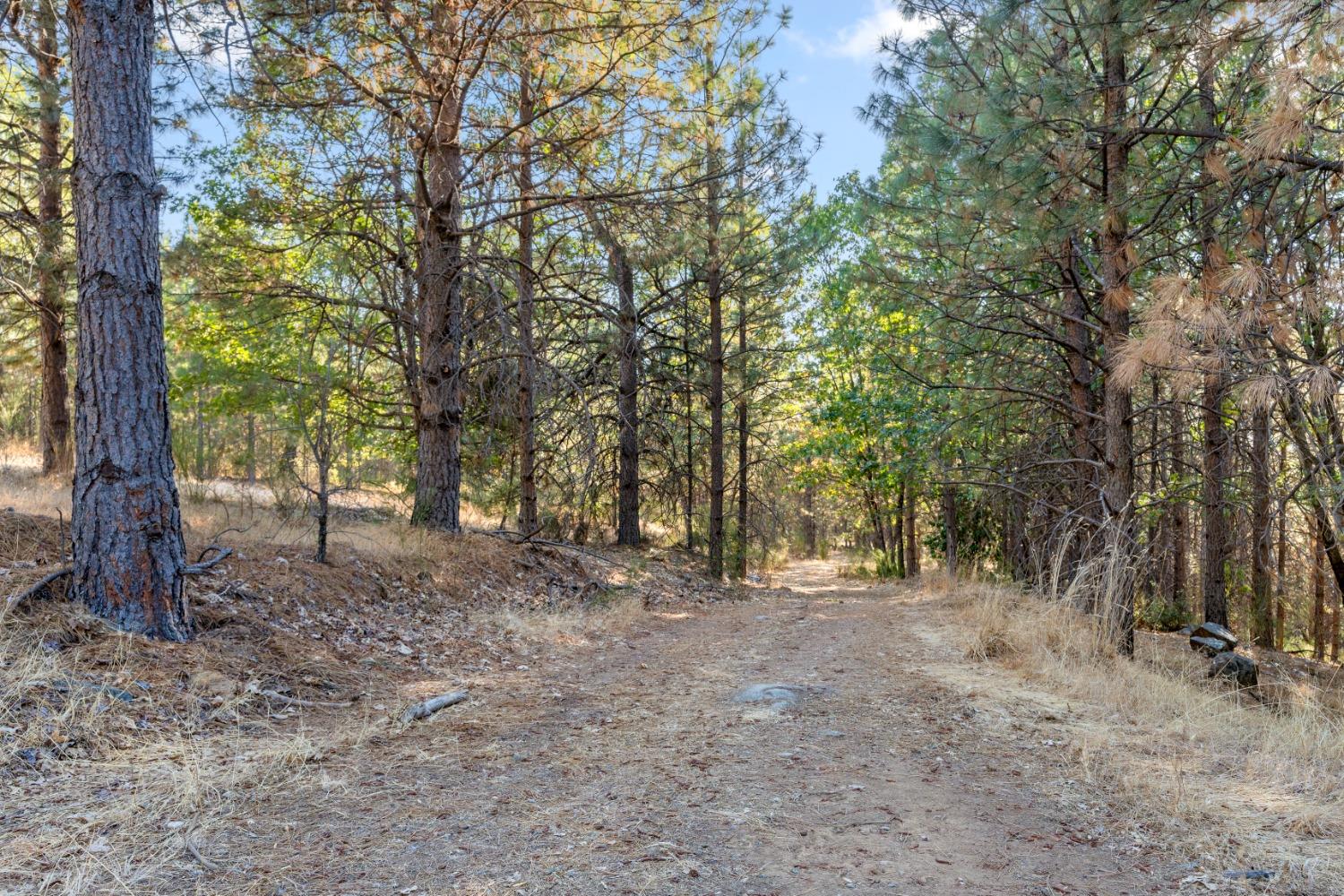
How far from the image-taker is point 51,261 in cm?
1003

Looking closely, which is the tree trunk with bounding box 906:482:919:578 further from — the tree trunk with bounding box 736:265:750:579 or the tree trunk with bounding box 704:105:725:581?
the tree trunk with bounding box 704:105:725:581

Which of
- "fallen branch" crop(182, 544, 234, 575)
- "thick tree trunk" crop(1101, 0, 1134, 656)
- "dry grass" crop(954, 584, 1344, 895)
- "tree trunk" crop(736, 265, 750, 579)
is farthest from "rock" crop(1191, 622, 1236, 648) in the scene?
"fallen branch" crop(182, 544, 234, 575)

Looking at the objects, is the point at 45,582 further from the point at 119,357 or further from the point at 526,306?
the point at 526,306

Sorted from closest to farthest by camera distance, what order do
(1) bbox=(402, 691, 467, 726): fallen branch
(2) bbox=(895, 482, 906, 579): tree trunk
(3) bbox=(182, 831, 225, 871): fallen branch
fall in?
(3) bbox=(182, 831, 225, 871): fallen branch
(1) bbox=(402, 691, 467, 726): fallen branch
(2) bbox=(895, 482, 906, 579): tree trunk

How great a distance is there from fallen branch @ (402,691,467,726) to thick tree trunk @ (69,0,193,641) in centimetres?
156

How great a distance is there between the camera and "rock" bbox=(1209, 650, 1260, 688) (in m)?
8.54

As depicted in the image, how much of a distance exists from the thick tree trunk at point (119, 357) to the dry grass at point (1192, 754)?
529cm

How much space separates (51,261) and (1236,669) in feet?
49.4

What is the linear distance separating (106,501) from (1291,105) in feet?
23.9

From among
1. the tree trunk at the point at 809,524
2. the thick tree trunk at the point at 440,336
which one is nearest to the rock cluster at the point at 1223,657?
the thick tree trunk at the point at 440,336

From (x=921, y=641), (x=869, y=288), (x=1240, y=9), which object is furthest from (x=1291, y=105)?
(x=869, y=288)

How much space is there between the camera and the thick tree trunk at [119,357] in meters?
4.66

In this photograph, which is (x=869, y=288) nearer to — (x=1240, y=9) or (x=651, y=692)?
(x=1240, y=9)

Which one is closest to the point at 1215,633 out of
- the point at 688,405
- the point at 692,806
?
the point at 688,405
